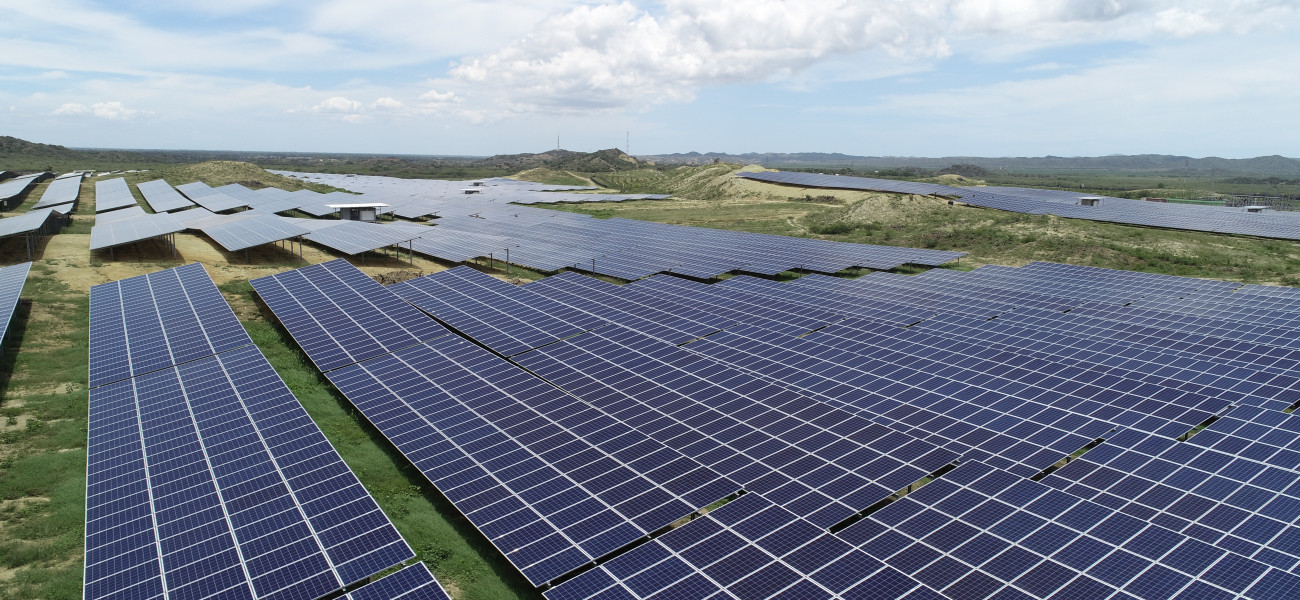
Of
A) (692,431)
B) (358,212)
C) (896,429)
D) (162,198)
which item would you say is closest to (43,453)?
(692,431)

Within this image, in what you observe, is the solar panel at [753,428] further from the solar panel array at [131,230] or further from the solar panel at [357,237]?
the solar panel array at [131,230]

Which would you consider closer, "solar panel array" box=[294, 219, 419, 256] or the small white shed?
"solar panel array" box=[294, 219, 419, 256]

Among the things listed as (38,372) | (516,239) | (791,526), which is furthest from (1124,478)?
(516,239)

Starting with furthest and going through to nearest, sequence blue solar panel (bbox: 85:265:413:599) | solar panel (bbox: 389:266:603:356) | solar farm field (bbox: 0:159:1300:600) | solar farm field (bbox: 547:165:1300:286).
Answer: solar farm field (bbox: 547:165:1300:286) < solar panel (bbox: 389:266:603:356) < solar farm field (bbox: 0:159:1300:600) < blue solar panel (bbox: 85:265:413:599)

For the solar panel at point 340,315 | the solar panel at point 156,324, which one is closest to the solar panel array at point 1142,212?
the solar panel at point 340,315

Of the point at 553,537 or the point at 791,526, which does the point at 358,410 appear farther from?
the point at 791,526

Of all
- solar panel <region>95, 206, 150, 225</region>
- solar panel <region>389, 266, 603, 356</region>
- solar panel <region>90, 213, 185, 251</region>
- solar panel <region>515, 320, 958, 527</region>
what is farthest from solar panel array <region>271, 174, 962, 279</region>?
solar panel <region>95, 206, 150, 225</region>

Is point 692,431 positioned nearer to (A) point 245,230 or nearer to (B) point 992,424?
(B) point 992,424

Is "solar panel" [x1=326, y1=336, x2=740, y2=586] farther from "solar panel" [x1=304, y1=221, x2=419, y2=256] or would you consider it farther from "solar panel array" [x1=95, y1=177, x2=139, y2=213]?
"solar panel array" [x1=95, y1=177, x2=139, y2=213]
